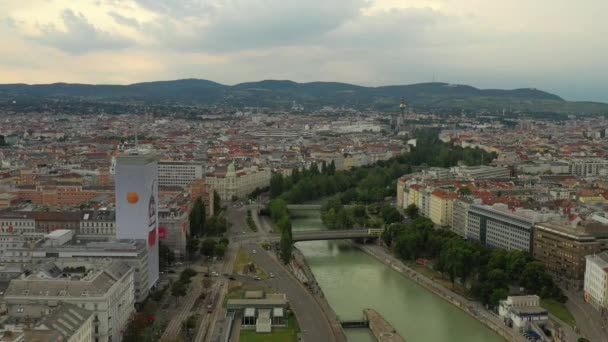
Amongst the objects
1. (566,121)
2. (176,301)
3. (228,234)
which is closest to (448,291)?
(176,301)

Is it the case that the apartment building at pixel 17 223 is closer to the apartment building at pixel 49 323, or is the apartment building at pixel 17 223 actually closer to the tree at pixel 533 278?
the apartment building at pixel 49 323

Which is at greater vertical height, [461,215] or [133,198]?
[133,198]

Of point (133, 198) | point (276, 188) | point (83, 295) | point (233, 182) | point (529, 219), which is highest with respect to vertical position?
point (133, 198)

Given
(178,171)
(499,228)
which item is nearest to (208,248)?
(499,228)

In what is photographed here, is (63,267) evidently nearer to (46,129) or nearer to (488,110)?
(46,129)

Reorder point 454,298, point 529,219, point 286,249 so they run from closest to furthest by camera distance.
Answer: point 454,298
point 286,249
point 529,219

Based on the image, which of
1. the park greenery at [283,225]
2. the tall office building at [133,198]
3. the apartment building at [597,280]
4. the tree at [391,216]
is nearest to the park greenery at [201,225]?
the park greenery at [283,225]

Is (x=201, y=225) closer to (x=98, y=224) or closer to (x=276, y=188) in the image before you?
(x=98, y=224)
